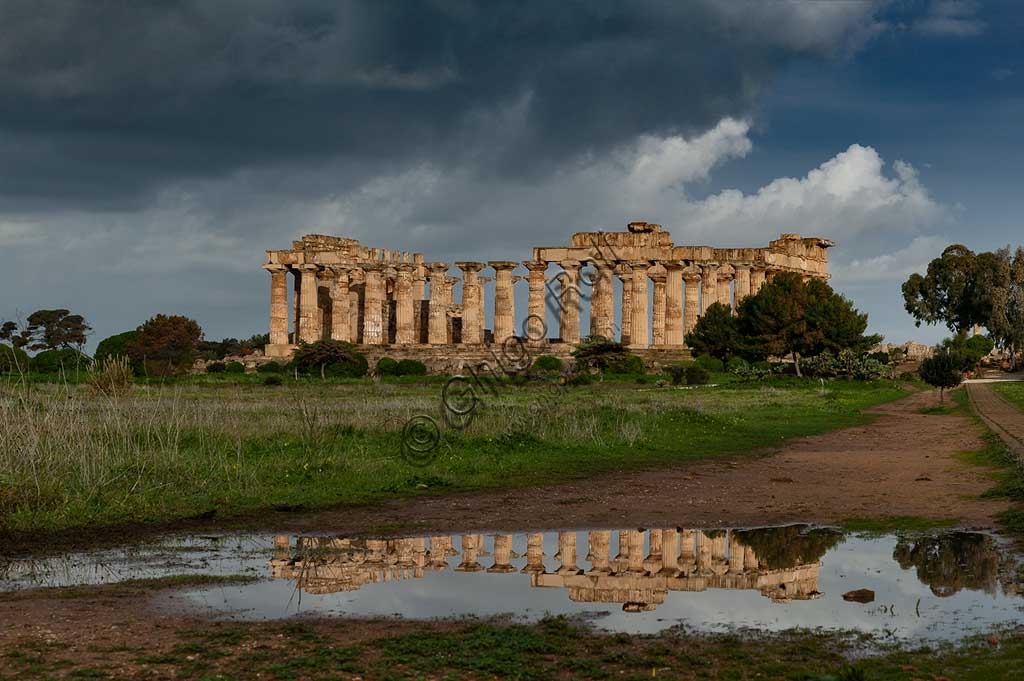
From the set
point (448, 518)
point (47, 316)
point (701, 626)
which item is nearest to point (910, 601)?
point (701, 626)

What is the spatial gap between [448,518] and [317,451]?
548 centimetres

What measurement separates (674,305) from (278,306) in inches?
1080

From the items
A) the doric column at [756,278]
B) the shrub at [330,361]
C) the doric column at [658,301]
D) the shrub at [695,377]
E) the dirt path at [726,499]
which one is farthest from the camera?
the doric column at [756,278]

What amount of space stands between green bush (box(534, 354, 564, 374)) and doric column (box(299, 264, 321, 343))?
2285 centimetres

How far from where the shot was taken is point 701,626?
9.06 meters

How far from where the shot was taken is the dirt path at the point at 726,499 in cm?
1478

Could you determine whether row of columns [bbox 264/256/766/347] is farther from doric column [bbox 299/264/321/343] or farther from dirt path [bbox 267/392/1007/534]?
dirt path [bbox 267/392/1007/534]

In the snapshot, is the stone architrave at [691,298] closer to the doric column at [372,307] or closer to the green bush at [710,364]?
the green bush at [710,364]

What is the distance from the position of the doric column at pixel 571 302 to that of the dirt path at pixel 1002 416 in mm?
29224

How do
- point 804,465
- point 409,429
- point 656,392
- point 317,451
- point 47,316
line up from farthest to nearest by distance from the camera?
point 47,316 < point 656,392 < point 409,429 < point 804,465 < point 317,451

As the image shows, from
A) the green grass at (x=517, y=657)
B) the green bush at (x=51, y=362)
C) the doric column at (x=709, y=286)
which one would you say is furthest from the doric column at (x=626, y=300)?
the green grass at (x=517, y=657)

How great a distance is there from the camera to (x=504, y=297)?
74.7 m

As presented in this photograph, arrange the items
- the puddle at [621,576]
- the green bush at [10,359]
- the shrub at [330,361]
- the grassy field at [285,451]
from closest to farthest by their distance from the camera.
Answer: the puddle at [621,576]
the grassy field at [285,451]
the green bush at [10,359]
the shrub at [330,361]

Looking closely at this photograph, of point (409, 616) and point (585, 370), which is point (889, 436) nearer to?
point (409, 616)
